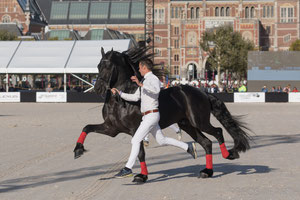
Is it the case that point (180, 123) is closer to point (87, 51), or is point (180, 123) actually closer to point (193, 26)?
point (87, 51)

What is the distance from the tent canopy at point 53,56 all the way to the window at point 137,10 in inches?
3191

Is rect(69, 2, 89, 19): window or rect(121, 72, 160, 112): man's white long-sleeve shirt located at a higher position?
rect(69, 2, 89, 19): window

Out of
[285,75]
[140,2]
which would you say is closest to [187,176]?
[285,75]

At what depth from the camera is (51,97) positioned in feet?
136

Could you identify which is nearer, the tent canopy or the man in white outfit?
the man in white outfit

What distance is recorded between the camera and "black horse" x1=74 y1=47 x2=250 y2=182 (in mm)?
8109

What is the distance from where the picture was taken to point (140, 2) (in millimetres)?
125938

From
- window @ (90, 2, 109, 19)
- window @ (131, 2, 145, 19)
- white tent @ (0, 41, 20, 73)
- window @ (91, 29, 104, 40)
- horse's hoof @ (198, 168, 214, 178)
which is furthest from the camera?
window @ (90, 2, 109, 19)

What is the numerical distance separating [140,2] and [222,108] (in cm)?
11856

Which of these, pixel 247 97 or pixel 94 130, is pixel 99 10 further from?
pixel 94 130

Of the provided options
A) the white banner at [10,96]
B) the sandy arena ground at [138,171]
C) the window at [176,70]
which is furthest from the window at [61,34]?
the sandy arena ground at [138,171]

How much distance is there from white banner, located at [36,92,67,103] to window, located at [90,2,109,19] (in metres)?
85.0

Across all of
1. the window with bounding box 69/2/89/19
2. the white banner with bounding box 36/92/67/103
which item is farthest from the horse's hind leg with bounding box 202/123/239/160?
the window with bounding box 69/2/89/19

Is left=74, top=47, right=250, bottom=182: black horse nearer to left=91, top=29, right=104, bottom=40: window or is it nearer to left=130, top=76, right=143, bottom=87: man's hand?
left=130, top=76, right=143, bottom=87: man's hand
